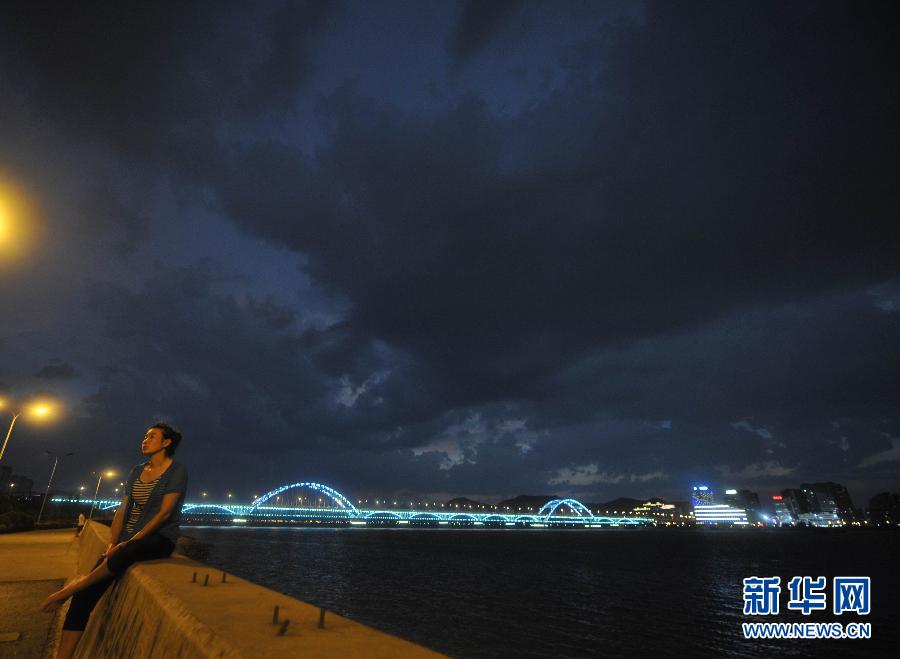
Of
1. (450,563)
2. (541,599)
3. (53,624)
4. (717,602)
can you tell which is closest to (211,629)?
(53,624)

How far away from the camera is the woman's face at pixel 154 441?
228 inches

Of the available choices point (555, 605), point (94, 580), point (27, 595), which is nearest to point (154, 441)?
point (94, 580)

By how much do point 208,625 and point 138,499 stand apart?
10.6ft

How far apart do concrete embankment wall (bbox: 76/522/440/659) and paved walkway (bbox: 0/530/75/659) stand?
9.57 feet

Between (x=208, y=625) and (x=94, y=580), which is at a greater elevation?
(x=208, y=625)

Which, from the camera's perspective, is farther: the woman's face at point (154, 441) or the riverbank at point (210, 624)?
the woman's face at point (154, 441)

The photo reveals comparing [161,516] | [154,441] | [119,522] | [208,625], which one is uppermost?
[154,441]

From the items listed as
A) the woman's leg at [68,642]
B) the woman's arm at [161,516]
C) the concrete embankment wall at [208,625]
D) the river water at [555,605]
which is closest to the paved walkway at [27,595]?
the concrete embankment wall at [208,625]

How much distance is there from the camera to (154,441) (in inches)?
231

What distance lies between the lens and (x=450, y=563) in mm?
66250

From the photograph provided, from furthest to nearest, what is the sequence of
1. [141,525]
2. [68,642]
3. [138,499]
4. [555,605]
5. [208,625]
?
[555,605], [138,499], [141,525], [68,642], [208,625]

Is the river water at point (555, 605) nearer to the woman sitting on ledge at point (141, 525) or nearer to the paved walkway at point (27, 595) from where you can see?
the paved walkway at point (27, 595)

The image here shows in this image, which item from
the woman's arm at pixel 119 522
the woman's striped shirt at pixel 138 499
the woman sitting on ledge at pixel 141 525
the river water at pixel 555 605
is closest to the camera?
the woman sitting on ledge at pixel 141 525

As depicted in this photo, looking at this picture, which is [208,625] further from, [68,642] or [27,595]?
[27,595]
